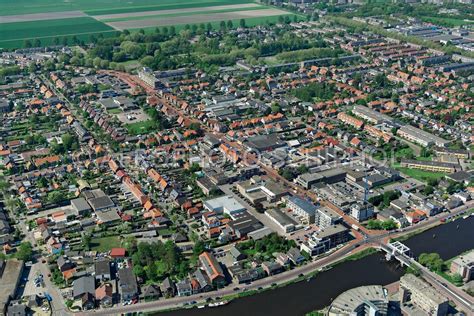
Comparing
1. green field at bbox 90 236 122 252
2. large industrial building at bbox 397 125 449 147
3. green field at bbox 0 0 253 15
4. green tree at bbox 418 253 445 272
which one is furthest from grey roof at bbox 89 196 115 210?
green field at bbox 0 0 253 15

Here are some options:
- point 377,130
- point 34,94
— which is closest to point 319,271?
point 377,130

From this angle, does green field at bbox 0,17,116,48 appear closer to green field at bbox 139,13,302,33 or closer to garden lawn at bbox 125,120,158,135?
green field at bbox 139,13,302,33

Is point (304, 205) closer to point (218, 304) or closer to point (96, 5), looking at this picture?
point (218, 304)

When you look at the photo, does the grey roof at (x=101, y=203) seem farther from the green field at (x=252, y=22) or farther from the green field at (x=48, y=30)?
the green field at (x=252, y=22)

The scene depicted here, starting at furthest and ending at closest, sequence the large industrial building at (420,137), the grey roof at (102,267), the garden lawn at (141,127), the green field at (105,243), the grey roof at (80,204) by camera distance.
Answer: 1. the garden lawn at (141,127)
2. the large industrial building at (420,137)
3. the grey roof at (80,204)
4. the green field at (105,243)
5. the grey roof at (102,267)

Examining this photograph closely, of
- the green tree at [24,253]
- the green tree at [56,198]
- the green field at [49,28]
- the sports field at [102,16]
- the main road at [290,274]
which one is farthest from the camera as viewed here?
the sports field at [102,16]

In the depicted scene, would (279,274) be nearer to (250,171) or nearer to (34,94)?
(250,171)

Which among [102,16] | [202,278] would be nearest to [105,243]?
[202,278]

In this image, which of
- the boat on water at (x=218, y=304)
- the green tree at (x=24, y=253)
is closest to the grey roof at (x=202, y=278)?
the boat on water at (x=218, y=304)

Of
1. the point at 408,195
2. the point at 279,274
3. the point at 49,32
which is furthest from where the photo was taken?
the point at 49,32
